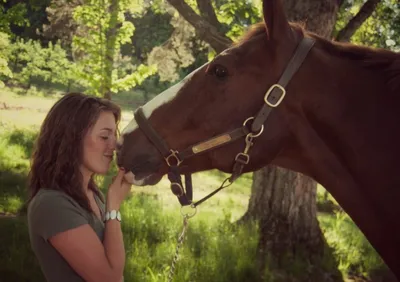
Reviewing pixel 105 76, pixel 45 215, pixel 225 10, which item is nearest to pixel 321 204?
pixel 225 10

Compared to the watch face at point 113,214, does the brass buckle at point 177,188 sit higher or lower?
higher

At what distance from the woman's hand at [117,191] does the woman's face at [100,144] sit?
0.09 metres

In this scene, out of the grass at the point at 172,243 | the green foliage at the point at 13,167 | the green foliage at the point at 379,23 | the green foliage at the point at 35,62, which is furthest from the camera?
the green foliage at the point at 35,62

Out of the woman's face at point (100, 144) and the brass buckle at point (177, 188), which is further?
the brass buckle at point (177, 188)

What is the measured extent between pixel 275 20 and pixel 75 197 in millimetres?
1248

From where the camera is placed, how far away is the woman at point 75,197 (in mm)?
1559

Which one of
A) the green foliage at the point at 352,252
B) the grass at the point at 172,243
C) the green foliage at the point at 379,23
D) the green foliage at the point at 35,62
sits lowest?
the grass at the point at 172,243

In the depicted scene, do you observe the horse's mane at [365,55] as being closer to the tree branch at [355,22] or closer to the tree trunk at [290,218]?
the tree trunk at [290,218]

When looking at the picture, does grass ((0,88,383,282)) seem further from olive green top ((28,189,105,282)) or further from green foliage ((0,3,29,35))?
green foliage ((0,3,29,35))

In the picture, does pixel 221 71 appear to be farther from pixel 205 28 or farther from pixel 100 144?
pixel 205 28

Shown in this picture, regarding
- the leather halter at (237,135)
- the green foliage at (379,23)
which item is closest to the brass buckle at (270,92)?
the leather halter at (237,135)

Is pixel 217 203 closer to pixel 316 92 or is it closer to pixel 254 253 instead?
pixel 254 253

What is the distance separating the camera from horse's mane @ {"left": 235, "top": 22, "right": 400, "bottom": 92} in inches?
66.7

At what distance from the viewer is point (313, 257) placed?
4762 mm
